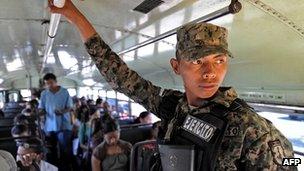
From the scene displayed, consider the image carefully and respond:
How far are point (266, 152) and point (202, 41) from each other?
0.51 metres

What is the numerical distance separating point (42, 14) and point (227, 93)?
9.31 feet

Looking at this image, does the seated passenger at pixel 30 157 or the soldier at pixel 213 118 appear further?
the seated passenger at pixel 30 157

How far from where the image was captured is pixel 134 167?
369 centimetres

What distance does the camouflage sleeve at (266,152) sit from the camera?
128 cm

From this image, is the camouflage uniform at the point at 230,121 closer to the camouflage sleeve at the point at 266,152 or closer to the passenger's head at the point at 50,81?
the camouflage sleeve at the point at 266,152

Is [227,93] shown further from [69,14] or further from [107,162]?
[107,162]

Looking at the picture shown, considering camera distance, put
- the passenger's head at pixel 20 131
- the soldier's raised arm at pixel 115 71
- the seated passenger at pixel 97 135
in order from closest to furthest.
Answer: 1. the soldier's raised arm at pixel 115 71
2. the passenger's head at pixel 20 131
3. the seated passenger at pixel 97 135

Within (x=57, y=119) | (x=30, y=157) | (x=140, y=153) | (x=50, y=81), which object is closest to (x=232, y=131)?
(x=140, y=153)

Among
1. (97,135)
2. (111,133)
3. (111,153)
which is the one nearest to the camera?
(111,153)

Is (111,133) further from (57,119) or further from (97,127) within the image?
(57,119)

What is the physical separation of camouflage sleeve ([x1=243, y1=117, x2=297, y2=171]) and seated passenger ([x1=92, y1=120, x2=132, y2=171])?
3.21 meters

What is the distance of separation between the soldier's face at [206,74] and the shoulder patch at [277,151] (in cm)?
32

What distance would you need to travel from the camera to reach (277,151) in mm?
1280

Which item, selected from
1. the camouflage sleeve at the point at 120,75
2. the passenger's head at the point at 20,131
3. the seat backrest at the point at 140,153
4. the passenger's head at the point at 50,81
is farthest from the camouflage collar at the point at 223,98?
the passenger's head at the point at 50,81
